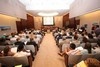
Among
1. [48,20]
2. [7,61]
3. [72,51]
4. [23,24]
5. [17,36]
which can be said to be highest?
[48,20]

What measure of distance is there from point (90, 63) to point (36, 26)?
2138 cm

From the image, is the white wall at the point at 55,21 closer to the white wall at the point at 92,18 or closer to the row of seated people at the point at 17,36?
the white wall at the point at 92,18

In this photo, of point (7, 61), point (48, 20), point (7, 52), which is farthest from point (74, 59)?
point (48, 20)

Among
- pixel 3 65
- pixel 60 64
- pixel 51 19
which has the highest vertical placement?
pixel 51 19

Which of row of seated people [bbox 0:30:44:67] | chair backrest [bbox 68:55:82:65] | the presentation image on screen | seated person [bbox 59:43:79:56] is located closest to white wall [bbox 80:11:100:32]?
row of seated people [bbox 0:30:44:67]

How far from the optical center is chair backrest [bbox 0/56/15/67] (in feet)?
12.0

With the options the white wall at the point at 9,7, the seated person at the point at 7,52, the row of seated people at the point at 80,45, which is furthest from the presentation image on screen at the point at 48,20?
the seated person at the point at 7,52

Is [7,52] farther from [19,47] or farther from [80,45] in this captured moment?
[80,45]

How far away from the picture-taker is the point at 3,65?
369 centimetres

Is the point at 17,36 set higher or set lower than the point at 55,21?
lower

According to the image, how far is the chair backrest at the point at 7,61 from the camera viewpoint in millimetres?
3660

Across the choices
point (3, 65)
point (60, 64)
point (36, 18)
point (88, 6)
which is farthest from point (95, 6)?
point (36, 18)

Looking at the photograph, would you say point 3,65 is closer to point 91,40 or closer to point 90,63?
point 90,63

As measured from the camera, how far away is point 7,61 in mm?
3701
